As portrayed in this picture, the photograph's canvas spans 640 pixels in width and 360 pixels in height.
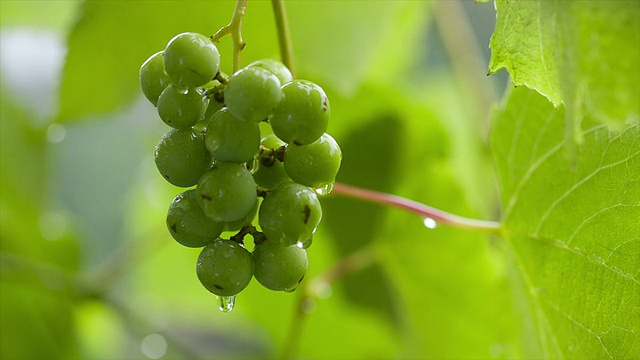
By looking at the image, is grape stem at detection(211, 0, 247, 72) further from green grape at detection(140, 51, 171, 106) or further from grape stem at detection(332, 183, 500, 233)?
grape stem at detection(332, 183, 500, 233)

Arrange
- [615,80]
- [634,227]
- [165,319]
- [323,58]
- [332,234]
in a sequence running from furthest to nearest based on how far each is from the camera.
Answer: [165,319]
[332,234]
[323,58]
[634,227]
[615,80]

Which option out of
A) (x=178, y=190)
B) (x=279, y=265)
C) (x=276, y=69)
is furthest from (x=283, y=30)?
(x=178, y=190)

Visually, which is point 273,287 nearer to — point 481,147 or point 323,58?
point 323,58

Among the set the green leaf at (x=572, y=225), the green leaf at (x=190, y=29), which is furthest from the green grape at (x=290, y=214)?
the green leaf at (x=190, y=29)

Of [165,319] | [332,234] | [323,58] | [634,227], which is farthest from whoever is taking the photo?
[165,319]

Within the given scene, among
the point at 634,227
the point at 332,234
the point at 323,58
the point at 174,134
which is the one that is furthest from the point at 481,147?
the point at 174,134

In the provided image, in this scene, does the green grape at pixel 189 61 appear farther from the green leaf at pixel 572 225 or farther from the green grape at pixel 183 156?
the green leaf at pixel 572 225
